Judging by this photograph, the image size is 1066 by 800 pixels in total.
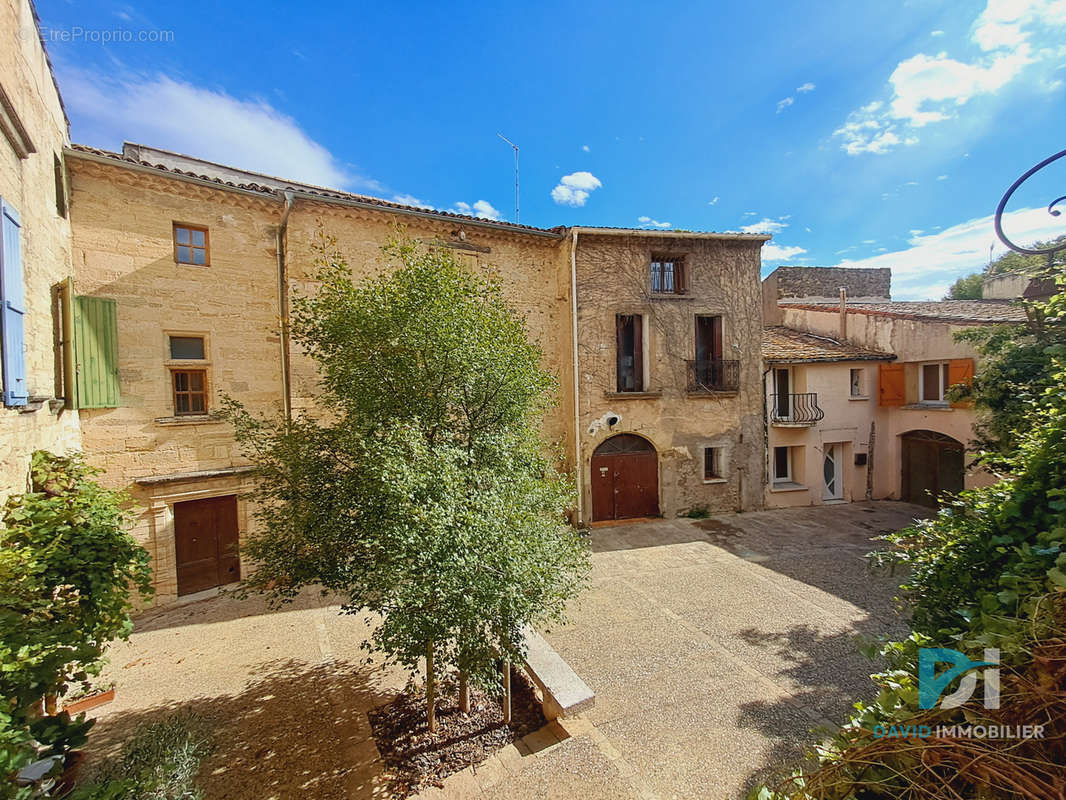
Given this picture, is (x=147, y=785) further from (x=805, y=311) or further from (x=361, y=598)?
(x=805, y=311)

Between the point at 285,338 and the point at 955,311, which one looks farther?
the point at 955,311

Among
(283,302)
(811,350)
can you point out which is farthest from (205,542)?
(811,350)

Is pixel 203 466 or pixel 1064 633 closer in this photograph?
pixel 1064 633

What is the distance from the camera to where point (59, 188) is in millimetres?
6559

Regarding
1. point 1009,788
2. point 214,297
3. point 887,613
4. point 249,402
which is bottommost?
point 887,613

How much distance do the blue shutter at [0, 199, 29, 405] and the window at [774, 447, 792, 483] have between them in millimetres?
16642

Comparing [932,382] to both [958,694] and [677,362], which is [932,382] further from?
[958,694]

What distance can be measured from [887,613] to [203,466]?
1308cm

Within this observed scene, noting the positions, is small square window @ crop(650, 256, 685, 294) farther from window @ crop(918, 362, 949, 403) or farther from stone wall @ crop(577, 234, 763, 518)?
window @ crop(918, 362, 949, 403)

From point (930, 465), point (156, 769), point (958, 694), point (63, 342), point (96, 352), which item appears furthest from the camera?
point (930, 465)

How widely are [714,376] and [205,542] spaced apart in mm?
13942

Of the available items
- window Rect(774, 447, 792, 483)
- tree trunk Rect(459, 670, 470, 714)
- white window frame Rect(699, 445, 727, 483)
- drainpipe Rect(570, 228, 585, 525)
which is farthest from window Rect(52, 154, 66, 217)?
window Rect(774, 447, 792, 483)

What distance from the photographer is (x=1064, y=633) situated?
1.53 m

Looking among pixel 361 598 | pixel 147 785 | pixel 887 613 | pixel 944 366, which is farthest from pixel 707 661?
pixel 944 366
